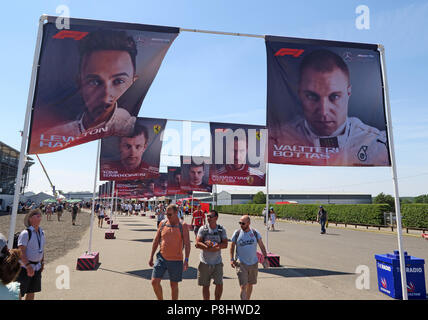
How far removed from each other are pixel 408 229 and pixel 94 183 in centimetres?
2558

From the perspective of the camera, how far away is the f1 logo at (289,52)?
638 cm

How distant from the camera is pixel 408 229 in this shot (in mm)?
24578

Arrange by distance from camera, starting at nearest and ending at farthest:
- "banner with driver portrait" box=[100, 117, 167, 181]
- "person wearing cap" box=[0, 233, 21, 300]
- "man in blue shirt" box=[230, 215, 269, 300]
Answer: "person wearing cap" box=[0, 233, 21, 300], "man in blue shirt" box=[230, 215, 269, 300], "banner with driver portrait" box=[100, 117, 167, 181]

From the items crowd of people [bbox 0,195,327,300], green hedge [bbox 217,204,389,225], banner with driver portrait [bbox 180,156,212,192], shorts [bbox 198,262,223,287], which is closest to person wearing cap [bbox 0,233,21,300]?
crowd of people [bbox 0,195,327,300]

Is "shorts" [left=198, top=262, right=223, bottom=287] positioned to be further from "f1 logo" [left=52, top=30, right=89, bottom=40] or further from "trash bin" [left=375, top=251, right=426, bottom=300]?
"f1 logo" [left=52, top=30, right=89, bottom=40]

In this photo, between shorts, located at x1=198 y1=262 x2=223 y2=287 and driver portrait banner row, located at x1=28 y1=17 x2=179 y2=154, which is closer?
driver portrait banner row, located at x1=28 y1=17 x2=179 y2=154

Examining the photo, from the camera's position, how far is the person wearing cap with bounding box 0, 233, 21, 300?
290cm

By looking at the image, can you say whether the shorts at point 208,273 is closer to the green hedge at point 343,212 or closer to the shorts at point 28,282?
the shorts at point 28,282

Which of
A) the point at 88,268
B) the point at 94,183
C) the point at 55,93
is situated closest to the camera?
the point at 55,93

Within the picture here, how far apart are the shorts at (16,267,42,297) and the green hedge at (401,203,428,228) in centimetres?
2701

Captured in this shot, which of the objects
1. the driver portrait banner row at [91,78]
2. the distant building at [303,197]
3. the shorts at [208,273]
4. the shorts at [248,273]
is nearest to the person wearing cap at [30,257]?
the driver portrait banner row at [91,78]

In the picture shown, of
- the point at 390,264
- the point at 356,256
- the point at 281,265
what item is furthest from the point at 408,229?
the point at 390,264

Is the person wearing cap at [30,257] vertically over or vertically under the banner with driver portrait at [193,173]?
under
